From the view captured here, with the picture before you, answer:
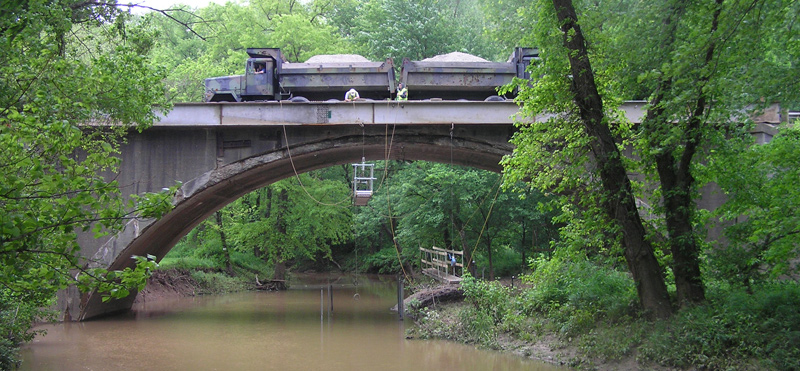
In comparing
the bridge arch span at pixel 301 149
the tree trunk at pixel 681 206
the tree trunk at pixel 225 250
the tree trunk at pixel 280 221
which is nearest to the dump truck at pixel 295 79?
the bridge arch span at pixel 301 149

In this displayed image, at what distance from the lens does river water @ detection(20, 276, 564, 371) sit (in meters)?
11.3

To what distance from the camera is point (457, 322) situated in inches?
548

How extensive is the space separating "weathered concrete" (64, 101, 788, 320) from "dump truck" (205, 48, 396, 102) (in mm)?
1492

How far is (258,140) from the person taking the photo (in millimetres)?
15555

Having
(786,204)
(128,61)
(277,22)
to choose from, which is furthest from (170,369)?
(277,22)

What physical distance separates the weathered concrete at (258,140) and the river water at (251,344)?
2030 mm

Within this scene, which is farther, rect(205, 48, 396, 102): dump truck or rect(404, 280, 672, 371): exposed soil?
rect(205, 48, 396, 102): dump truck

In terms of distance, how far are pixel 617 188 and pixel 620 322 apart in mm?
2197

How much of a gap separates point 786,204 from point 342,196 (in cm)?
2287

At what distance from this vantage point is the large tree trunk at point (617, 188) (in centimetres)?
966

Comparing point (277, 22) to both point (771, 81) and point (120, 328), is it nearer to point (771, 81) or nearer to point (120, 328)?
point (120, 328)

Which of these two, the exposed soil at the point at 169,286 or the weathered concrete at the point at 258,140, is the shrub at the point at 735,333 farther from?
the exposed soil at the point at 169,286

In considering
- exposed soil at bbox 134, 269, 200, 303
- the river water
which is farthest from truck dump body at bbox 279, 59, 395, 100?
exposed soil at bbox 134, 269, 200, 303

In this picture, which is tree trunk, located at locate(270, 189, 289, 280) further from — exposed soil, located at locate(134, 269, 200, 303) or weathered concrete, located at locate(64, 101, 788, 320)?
weathered concrete, located at locate(64, 101, 788, 320)
